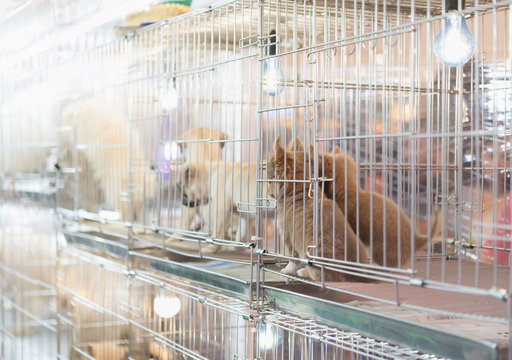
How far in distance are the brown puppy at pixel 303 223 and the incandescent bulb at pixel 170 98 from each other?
1059mm

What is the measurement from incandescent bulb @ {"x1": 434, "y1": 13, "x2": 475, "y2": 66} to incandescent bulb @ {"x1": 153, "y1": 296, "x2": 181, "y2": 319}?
81.2 inches

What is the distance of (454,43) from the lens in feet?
7.14

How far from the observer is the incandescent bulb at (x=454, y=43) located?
6.93 ft

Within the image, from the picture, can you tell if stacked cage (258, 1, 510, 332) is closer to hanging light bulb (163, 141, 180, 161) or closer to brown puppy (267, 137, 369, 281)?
brown puppy (267, 137, 369, 281)

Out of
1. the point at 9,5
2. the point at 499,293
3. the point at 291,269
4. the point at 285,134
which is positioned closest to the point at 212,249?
the point at 291,269

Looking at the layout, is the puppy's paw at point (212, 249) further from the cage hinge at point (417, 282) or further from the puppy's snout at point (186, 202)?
the cage hinge at point (417, 282)

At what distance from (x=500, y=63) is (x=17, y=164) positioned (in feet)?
14.9

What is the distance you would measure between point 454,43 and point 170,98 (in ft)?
5.48

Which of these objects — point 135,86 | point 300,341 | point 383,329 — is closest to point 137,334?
point 300,341

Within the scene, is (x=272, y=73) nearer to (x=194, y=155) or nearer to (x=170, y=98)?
(x=170, y=98)

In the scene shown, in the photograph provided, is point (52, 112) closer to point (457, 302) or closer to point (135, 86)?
point (135, 86)

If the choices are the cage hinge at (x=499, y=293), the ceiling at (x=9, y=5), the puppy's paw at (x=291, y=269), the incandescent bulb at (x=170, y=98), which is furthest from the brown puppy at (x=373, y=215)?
the ceiling at (x=9, y=5)

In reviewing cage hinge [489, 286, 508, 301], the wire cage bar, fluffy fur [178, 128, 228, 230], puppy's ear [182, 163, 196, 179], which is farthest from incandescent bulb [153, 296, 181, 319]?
cage hinge [489, 286, 508, 301]

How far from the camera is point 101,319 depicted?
3.78 metres
